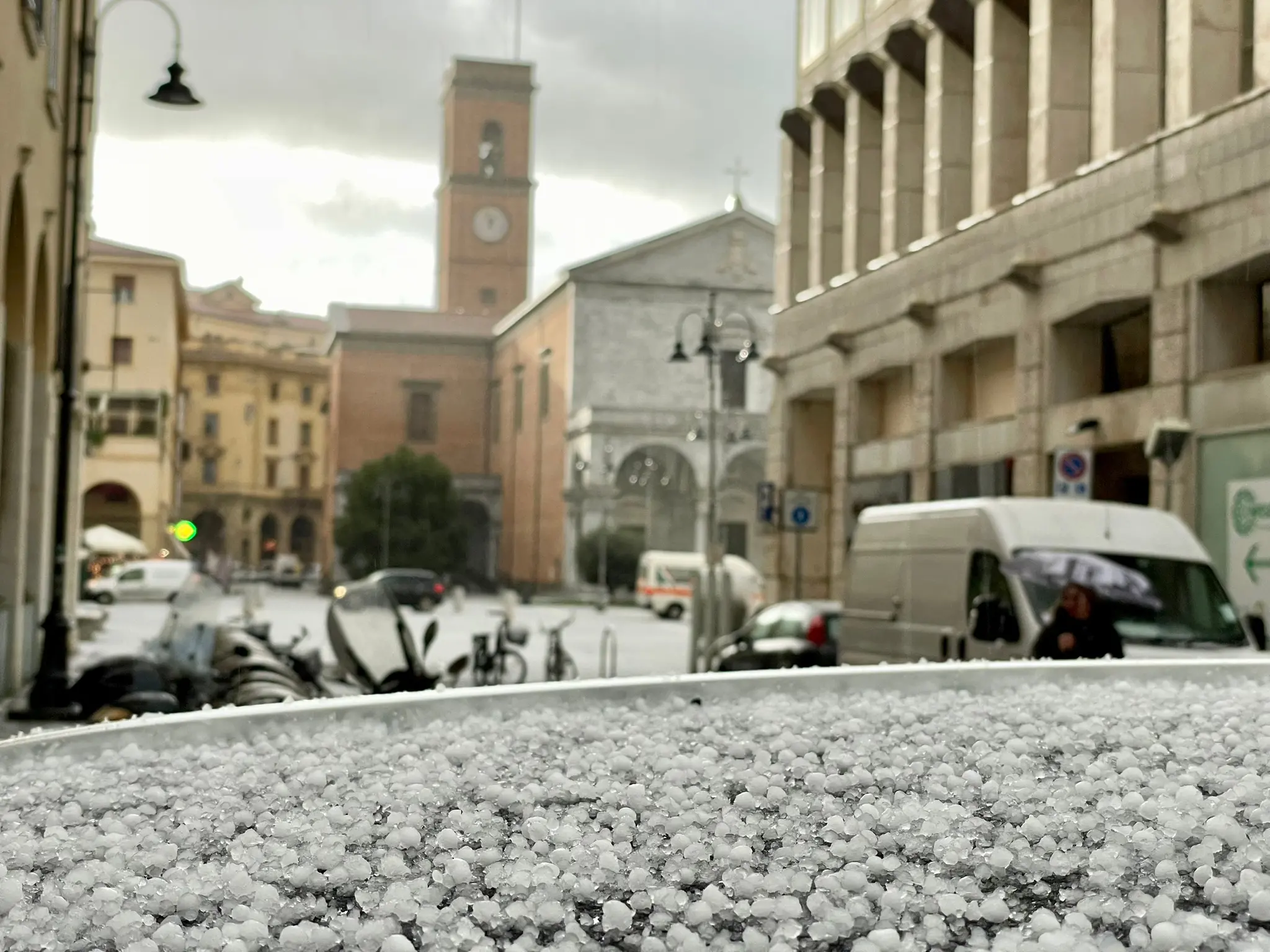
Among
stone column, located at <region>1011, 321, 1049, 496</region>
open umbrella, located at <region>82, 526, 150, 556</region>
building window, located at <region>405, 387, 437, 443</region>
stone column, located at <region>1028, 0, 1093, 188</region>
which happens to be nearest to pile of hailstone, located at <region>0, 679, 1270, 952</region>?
stone column, located at <region>1011, 321, 1049, 496</region>

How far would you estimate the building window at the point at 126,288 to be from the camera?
216 ft

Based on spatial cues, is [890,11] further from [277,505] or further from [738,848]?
[277,505]

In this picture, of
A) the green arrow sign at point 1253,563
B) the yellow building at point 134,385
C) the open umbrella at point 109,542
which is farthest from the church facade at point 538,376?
the green arrow sign at point 1253,563

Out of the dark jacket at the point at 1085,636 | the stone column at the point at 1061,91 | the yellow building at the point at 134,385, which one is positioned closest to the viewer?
the dark jacket at the point at 1085,636

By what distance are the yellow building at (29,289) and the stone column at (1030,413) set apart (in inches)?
504

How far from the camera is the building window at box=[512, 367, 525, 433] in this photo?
83.2 metres

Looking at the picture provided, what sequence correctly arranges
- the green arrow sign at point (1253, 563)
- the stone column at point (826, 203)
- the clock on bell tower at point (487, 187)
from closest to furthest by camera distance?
1. the green arrow sign at point (1253, 563)
2. the stone column at point (826, 203)
3. the clock on bell tower at point (487, 187)

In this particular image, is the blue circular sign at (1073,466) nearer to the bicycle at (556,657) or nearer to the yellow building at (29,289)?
the bicycle at (556,657)

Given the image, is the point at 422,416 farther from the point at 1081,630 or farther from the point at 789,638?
the point at 1081,630

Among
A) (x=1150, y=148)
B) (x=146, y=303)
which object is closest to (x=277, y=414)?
(x=146, y=303)

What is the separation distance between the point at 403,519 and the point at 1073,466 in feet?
207

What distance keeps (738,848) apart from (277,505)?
4165 inches

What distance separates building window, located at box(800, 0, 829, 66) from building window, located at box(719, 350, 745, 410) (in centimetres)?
3177

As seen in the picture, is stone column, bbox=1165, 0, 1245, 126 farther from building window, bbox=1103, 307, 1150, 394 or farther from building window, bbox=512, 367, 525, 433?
building window, bbox=512, 367, 525, 433
